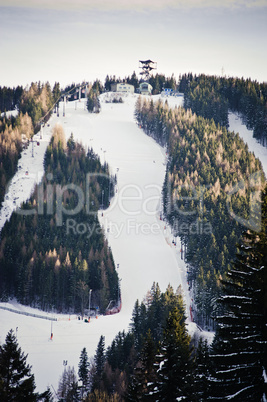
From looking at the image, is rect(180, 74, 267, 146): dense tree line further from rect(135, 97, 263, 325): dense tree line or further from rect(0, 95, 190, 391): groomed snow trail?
rect(0, 95, 190, 391): groomed snow trail

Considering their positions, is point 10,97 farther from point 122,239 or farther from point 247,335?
point 247,335

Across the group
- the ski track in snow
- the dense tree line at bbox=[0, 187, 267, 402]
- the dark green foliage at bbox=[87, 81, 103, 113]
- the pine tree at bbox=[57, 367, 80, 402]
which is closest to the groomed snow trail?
the ski track in snow

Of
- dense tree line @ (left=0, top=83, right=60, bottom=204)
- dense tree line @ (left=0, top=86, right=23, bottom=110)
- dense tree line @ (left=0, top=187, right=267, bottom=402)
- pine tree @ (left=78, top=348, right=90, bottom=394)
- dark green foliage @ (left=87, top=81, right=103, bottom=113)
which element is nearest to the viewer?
dense tree line @ (left=0, top=187, right=267, bottom=402)

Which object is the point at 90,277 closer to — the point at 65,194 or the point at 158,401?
the point at 65,194

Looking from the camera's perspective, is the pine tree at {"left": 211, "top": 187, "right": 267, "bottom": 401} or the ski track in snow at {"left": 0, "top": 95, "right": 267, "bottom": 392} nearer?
the pine tree at {"left": 211, "top": 187, "right": 267, "bottom": 401}

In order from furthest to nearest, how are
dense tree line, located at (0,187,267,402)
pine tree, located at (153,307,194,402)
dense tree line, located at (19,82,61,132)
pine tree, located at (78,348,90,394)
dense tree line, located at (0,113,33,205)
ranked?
dense tree line, located at (19,82,61,132) → dense tree line, located at (0,113,33,205) → pine tree, located at (78,348,90,394) → pine tree, located at (153,307,194,402) → dense tree line, located at (0,187,267,402)

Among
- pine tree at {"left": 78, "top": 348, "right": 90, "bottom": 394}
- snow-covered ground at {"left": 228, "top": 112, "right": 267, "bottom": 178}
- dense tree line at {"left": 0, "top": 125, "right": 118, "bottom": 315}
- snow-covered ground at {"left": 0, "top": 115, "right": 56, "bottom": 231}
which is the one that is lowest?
pine tree at {"left": 78, "top": 348, "right": 90, "bottom": 394}

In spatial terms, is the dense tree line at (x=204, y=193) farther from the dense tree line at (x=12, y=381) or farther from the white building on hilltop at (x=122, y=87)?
the white building on hilltop at (x=122, y=87)
